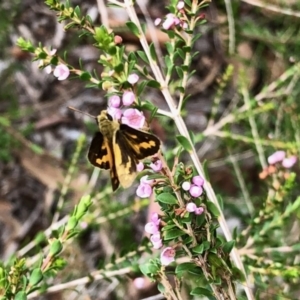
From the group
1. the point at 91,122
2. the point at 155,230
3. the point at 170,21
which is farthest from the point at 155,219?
the point at 91,122

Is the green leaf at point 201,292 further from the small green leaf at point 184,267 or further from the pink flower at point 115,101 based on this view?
the pink flower at point 115,101

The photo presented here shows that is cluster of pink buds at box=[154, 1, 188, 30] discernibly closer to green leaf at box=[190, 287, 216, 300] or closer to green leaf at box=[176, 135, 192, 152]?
green leaf at box=[176, 135, 192, 152]

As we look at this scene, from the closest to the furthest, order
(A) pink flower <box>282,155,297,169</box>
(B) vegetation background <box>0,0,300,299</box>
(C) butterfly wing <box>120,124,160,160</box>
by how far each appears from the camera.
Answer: (C) butterfly wing <box>120,124,160,160</box>, (A) pink flower <box>282,155,297,169</box>, (B) vegetation background <box>0,0,300,299</box>

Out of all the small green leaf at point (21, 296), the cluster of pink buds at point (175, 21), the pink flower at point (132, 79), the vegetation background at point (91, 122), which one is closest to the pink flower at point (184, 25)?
the cluster of pink buds at point (175, 21)

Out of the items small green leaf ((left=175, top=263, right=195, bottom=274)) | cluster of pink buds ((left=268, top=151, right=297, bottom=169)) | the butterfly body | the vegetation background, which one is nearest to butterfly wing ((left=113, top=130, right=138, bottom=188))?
the butterfly body

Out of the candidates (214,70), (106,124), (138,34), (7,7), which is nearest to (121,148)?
(106,124)

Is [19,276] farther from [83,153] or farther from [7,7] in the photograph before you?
[7,7]
